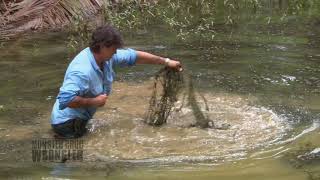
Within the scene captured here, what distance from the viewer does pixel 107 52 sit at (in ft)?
19.3

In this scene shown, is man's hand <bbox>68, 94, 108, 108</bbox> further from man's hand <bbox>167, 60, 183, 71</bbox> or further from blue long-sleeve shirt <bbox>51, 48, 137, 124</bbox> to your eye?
man's hand <bbox>167, 60, 183, 71</bbox>

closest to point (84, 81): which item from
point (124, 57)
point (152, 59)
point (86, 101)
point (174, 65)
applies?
point (86, 101)

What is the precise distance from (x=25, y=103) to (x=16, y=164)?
2.15 m

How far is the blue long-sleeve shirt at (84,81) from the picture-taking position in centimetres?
573

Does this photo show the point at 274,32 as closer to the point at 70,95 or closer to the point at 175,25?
the point at 175,25

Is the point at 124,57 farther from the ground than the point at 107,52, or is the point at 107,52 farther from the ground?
the point at 107,52

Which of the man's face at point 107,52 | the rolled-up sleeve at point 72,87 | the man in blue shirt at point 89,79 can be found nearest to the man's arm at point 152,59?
the man in blue shirt at point 89,79

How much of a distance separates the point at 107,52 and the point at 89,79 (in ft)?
1.02

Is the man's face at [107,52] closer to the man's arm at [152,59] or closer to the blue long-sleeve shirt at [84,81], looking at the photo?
the blue long-sleeve shirt at [84,81]

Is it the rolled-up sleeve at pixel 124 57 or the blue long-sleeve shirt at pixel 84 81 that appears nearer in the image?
the blue long-sleeve shirt at pixel 84 81

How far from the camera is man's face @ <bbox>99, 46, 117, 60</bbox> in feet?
19.1

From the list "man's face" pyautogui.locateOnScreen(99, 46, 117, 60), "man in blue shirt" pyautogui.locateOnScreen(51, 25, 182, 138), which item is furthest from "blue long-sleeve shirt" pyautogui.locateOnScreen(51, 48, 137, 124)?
"man's face" pyautogui.locateOnScreen(99, 46, 117, 60)

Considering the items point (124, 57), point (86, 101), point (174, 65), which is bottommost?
point (86, 101)

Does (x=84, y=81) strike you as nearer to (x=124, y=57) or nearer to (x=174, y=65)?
(x=124, y=57)
